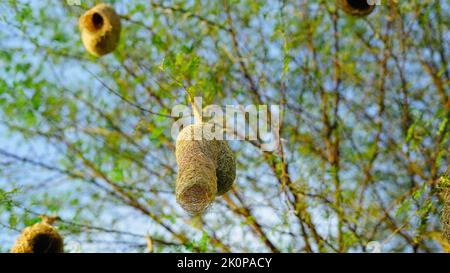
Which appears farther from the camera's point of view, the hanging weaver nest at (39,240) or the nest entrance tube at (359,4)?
the nest entrance tube at (359,4)

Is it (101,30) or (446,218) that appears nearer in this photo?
(446,218)

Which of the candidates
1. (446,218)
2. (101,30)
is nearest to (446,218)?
(446,218)

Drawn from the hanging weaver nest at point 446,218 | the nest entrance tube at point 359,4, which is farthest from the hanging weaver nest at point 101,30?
the hanging weaver nest at point 446,218

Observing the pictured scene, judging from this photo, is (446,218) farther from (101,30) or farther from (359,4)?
(101,30)

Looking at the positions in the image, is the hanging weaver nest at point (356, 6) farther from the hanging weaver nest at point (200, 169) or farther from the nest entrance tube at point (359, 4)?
the hanging weaver nest at point (200, 169)
